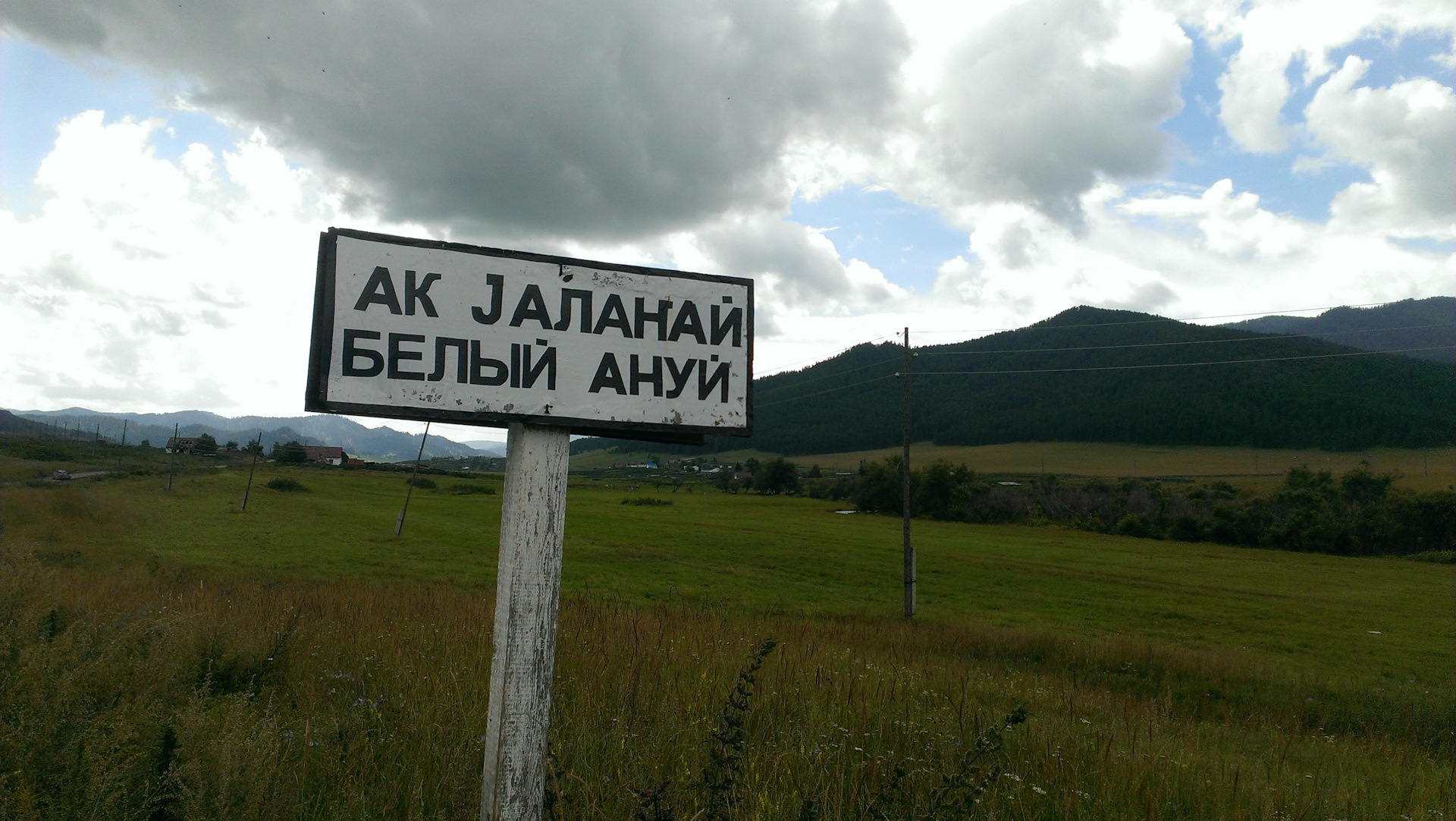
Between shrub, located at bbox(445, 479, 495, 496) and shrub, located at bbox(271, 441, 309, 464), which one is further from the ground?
shrub, located at bbox(271, 441, 309, 464)

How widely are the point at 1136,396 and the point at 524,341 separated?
156416 mm

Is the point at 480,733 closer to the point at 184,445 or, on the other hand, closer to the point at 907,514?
the point at 907,514

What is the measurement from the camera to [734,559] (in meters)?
38.2

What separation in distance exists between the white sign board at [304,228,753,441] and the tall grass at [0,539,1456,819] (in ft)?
4.32

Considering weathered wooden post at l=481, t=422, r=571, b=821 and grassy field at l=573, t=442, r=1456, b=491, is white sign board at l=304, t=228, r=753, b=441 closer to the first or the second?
weathered wooden post at l=481, t=422, r=571, b=821

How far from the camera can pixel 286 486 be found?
54.1 meters

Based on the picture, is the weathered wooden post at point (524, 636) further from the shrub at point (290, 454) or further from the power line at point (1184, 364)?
the power line at point (1184, 364)

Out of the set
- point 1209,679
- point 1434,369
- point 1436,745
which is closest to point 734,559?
point 1209,679

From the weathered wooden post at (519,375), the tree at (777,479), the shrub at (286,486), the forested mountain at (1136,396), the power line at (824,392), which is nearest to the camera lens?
the weathered wooden post at (519,375)

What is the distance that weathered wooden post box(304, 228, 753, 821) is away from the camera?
2.32 meters

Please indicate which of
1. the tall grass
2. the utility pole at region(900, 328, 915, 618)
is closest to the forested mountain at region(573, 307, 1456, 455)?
the utility pole at region(900, 328, 915, 618)

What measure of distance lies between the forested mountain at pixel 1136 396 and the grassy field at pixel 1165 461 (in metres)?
4.86

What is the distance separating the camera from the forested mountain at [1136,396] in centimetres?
11688

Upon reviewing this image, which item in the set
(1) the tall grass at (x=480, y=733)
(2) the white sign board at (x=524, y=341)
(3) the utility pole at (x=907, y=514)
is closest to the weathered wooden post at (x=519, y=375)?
(2) the white sign board at (x=524, y=341)
